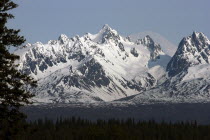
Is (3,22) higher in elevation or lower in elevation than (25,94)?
higher

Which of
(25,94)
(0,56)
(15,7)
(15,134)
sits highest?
(15,7)

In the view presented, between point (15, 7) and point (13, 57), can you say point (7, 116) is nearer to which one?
point (13, 57)

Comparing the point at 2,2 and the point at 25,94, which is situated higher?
the point at 2,2

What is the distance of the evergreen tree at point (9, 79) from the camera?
61938mm

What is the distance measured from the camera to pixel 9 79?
6231cm

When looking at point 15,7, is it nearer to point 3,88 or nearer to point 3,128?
point 3,88

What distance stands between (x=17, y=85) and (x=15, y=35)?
5285 millimetres

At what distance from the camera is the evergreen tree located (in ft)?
203

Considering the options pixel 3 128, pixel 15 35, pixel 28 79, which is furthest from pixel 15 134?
pixel 15 35

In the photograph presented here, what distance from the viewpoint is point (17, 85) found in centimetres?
6300

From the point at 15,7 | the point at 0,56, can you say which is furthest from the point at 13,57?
the point at 15,7

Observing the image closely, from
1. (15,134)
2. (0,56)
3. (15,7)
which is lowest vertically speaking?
(15,134)

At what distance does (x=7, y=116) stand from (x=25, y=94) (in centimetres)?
308

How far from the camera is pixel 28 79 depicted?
6347 centimetres
